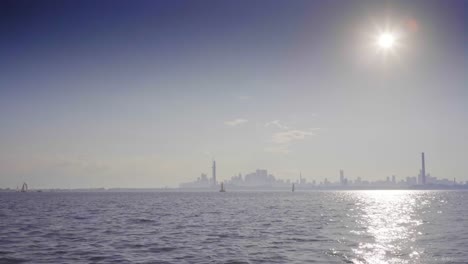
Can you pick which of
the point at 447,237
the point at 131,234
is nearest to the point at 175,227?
the point at 131,234

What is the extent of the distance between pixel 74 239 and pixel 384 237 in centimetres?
2688

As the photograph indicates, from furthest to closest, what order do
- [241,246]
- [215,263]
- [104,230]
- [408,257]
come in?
[104,230] < [241,246] < [408,257] < [215,263]

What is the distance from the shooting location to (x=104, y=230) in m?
40.1

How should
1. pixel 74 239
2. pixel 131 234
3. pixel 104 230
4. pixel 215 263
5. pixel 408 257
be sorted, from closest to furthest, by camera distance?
pixel 215 263
pixel 408 257
pixel 74 239
pixel 131 234
pixel 104 230

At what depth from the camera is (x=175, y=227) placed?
143 ft

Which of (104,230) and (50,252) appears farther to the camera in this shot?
(104,230)

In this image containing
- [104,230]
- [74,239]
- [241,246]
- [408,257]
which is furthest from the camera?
[104,230]

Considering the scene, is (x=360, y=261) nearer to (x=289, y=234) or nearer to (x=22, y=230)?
(x=289, y=234)

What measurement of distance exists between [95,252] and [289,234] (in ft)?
57.7

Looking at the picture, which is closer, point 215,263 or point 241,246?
point 215,263

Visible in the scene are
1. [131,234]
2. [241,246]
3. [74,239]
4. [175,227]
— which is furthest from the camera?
[175,227]

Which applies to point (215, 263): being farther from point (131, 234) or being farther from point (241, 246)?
point (131, 234)

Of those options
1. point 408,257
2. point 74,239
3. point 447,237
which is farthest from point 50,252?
point 447,237

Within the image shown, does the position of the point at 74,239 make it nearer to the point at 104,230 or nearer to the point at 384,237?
the point at 104,230
